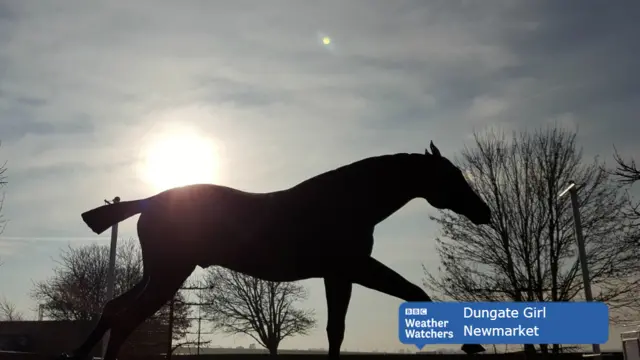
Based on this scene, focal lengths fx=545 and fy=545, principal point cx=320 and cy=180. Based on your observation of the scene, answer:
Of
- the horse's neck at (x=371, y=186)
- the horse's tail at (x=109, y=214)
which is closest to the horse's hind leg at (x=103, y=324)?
the horse's tail at (x=109, y=214)

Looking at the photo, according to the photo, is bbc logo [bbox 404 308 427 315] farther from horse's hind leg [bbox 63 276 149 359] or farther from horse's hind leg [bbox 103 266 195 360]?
horse's hind leg [bbox 63 276 149 359]

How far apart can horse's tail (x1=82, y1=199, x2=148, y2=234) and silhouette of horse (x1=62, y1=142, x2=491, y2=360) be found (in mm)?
10

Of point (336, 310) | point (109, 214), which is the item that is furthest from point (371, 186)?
point (109, 214)

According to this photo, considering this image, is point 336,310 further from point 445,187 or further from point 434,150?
point 434,150

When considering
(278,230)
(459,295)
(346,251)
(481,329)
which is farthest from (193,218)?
(459,295)

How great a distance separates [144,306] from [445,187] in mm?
3206

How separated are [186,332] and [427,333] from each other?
3114 centimetres

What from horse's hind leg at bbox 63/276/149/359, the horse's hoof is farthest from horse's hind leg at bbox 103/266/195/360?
the horse's hoof

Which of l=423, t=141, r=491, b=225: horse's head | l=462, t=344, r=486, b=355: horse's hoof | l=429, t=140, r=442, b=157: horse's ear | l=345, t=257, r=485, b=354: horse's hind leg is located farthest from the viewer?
l=429, t=140, r=442, b=157: horse's ear

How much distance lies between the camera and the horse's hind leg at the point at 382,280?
5.11 m

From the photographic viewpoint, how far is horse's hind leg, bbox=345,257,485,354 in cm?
511

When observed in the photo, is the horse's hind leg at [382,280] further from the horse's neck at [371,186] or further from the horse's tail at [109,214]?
the horse's tail at [109,214]

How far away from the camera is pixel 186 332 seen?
34500 millimetres

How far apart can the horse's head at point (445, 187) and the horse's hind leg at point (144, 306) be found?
8.95 ft
